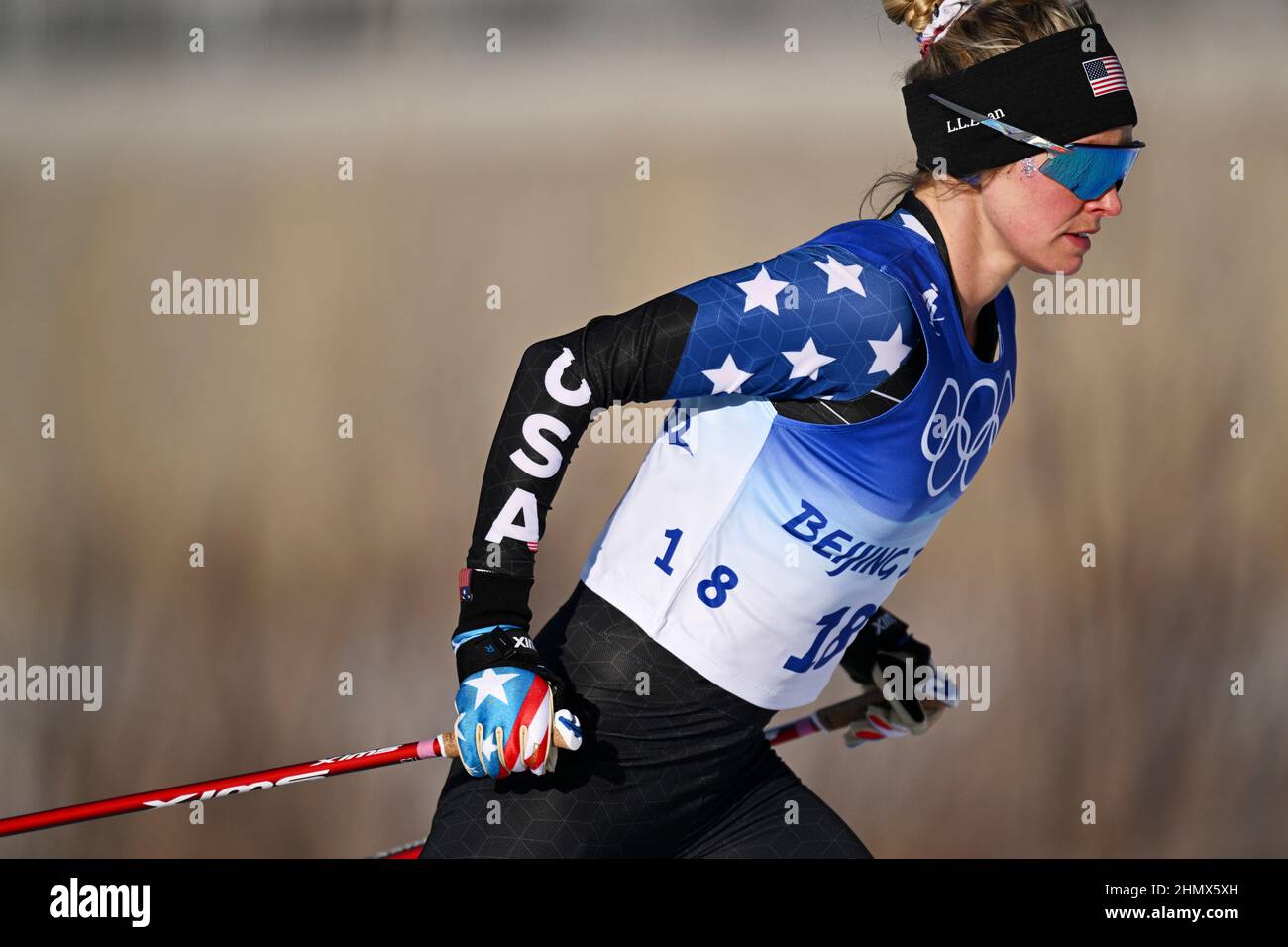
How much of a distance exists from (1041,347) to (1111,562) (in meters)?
0.51

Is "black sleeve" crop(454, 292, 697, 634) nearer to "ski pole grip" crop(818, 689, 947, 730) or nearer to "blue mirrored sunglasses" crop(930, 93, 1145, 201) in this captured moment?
"blue mirrored sunglasses" crop(930, 93, 1145, 201)

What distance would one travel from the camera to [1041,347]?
2836 mm

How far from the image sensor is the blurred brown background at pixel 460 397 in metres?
2.81

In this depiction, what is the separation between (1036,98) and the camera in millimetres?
1179

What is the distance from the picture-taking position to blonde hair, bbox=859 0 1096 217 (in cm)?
121

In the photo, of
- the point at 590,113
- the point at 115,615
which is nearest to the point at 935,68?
the point at 590,113

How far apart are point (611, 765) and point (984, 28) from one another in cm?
77

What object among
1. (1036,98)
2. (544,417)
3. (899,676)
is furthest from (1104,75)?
(899,676)

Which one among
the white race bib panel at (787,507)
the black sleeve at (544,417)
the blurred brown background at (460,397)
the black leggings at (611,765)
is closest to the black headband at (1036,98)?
the white race bib panel at (787,507)

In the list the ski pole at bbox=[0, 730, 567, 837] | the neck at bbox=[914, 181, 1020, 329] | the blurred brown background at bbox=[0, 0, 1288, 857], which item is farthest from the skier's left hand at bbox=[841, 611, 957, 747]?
the blurred brown background at bbox=[0, 0, 1288, 857]

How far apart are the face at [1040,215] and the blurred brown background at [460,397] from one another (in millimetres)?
1663

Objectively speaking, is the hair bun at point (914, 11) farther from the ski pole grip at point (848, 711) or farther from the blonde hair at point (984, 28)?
the ski pole grip at point (848, 711)

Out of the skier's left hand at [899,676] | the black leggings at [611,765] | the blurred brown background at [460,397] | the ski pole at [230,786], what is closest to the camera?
the black leggings at [611,765]

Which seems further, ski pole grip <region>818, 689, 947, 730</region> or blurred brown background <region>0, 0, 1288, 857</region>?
blurred brown background <region>0, 0, 1288, 857</region>
